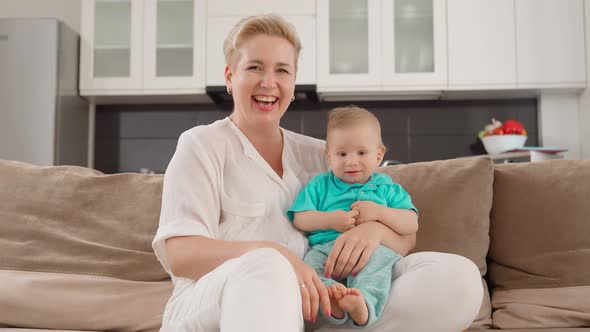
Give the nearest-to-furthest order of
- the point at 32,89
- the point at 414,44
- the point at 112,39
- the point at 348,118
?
the point at 348,118 < the point at 32,89 < the point at 414,44 < the point at 112,39

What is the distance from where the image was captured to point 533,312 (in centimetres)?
151

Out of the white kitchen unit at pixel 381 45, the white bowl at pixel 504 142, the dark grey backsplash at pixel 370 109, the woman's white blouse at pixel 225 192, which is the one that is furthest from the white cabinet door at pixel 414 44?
the woman's white blouse at pixel 225 192

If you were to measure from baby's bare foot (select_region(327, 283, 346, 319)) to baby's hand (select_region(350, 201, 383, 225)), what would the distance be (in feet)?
0.87

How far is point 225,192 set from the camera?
136 centimetres

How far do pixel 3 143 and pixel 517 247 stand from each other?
2815mm

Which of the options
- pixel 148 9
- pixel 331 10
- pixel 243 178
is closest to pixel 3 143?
pixel 148 9

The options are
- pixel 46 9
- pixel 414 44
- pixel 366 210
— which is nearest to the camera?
pixel 366 210

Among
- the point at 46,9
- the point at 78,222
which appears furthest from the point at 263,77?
the point at 46,9

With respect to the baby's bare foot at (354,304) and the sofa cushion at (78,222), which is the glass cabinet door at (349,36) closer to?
the sofa cushion at (78,222)

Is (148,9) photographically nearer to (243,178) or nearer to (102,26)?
(102,26)

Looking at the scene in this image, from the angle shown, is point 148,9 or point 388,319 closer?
point 388,319

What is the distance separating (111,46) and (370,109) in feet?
5.13

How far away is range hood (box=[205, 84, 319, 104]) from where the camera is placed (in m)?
3.56

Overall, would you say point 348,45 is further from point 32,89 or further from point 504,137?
point 32,89
